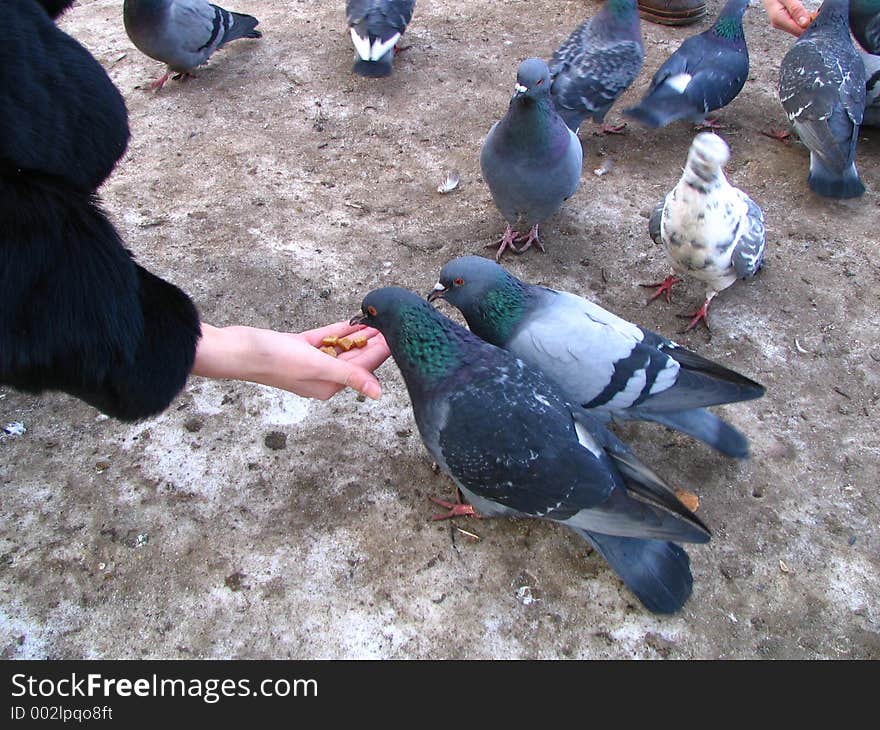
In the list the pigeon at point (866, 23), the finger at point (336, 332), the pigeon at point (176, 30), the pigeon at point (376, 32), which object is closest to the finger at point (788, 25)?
the pigeon at point (866, 23)

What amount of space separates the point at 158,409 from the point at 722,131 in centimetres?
452

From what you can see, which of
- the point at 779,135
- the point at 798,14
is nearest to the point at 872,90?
the point at 779,135

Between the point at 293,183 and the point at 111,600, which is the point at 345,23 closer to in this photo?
the point at 293,183

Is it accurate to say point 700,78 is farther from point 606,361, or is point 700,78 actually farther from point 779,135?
point 606,361

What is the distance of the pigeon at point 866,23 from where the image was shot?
482 cm

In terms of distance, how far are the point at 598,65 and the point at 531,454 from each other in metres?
3.25

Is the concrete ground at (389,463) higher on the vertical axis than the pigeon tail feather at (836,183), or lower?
lower

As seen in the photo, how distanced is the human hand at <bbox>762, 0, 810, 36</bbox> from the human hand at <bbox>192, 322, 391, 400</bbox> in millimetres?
4733

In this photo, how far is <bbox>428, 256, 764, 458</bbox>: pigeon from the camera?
2537 mm

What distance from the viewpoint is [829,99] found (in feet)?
13.6

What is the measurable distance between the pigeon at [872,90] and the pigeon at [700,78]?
2.61ft

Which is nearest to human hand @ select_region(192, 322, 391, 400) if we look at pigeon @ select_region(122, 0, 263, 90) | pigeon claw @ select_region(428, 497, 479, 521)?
pigeon claw @ select_region(428, 497, 479, 521)

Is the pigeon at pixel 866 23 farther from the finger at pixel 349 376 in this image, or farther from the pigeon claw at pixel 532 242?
the finger at pixel 349 376

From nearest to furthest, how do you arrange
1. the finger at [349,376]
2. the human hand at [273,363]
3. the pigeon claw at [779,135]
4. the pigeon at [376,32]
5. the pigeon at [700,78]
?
1. the human hand at [273,363]
2. the finger at [349,376]
3. the pigeon at [700,78]
4. the pigeon claw at [779,135]
5. the pigeon at [376,32]
